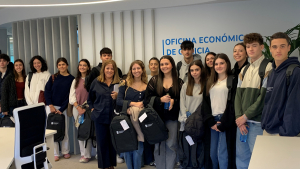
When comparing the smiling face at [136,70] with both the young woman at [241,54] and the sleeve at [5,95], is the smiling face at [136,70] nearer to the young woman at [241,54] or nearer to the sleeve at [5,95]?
the young woman at [241,54]

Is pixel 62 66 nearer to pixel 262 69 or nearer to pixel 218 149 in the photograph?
pixel 218 149

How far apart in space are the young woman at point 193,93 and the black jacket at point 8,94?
347 centimetres

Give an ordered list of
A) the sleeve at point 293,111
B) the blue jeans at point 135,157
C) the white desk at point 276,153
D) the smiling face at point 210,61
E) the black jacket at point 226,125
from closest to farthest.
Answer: the white desk at point 276,153 < the sleeve at point 293,111 < the black jacket at point 226,125 < the blue jeans at point 135,157 < the smiling face at point 210,61

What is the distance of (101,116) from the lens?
4102 mm

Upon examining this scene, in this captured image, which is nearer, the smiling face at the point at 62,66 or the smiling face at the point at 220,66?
the smiling face at the point at 220,66

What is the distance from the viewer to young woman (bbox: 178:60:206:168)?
3.62 metres

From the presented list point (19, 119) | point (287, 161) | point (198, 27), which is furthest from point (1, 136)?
point (198, 27)

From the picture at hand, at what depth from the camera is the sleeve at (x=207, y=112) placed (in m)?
3.42

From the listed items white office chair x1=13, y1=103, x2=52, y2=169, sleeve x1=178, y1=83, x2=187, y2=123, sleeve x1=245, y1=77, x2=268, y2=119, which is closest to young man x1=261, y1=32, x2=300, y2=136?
sleeve x1=245, y1=77, x2=268, y2=119

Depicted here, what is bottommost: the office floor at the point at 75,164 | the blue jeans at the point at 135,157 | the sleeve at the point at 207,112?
the office floor at the point at 75,164

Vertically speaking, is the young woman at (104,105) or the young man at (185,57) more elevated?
the young man at (185,57)

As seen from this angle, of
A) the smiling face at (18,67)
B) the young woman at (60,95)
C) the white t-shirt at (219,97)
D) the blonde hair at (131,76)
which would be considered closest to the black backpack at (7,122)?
the young woman at (60,95)

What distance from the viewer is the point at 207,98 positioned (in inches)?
138

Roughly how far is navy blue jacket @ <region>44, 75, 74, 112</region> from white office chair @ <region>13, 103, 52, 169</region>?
2132 mm
